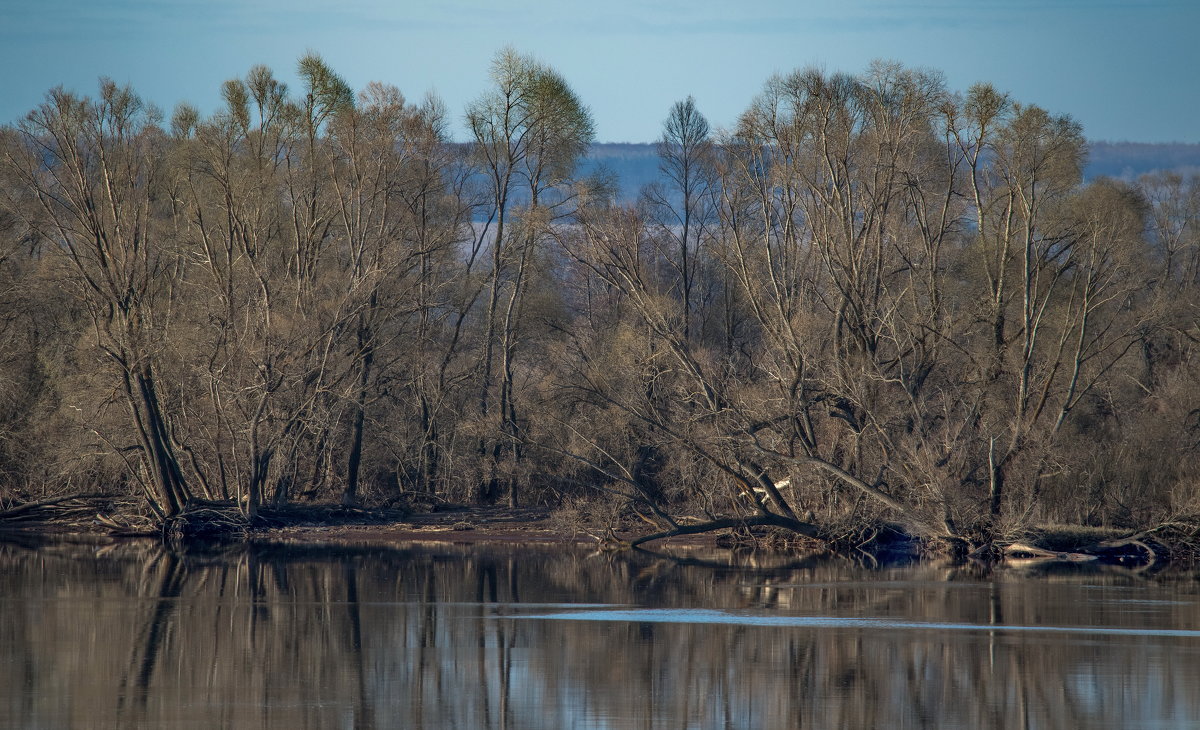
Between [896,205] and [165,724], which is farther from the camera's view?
[896,205]

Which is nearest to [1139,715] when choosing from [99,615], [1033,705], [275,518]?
[1033,705]

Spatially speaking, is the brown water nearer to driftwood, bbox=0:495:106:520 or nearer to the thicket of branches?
the thicket of branches

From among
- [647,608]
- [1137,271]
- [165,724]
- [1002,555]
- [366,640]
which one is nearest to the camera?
[165,724]

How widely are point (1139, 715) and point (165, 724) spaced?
884cm

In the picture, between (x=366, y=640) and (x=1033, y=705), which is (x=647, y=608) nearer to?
(x=366, y=640)

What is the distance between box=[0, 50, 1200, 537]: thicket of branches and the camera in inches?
1159

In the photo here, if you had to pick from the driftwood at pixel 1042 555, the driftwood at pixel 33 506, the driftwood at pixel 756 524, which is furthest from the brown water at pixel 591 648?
the driftwood at pixel 33 506

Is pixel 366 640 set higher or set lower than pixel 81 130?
lower

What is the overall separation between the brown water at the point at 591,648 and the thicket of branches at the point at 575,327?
551cm

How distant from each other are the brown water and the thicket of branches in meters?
5.51

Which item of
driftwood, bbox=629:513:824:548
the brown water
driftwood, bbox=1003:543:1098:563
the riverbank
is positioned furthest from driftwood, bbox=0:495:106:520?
driftwood, bbox=1003:543:1098:563

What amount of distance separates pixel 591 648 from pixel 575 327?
86.7ft

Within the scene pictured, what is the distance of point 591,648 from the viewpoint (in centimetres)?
1538

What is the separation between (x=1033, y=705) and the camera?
12.5 m
